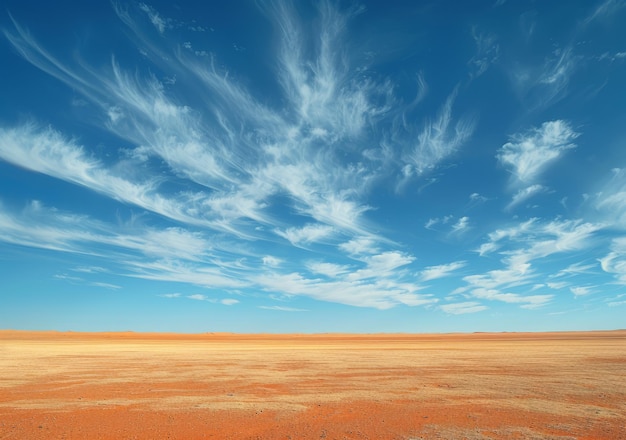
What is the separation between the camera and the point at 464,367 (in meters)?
29.3

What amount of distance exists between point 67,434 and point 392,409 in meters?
11.3

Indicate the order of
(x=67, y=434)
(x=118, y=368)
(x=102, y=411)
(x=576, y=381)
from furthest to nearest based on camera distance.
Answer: (x=118, y=368)
(x=576, y=381)
(x=102, y=411)
(x=67, y=434)

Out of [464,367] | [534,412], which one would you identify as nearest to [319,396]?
[534,412]

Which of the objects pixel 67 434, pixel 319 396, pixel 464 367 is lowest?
pixel 67 434

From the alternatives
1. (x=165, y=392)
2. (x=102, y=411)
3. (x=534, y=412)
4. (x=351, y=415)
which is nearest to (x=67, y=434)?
(x=102, y=411)

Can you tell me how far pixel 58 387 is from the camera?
20188mm

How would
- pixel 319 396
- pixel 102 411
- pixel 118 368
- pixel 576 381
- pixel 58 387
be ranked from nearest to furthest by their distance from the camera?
pixel 102 411
pixel 319 396
pixel 58 387
pixel 576 381
pixel 118 368

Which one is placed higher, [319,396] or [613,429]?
[319,396]

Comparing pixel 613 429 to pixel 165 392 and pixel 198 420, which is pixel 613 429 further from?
pixel 165 392

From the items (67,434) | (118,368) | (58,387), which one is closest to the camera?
(67,434)

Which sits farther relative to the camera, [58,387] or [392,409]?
[58,387]

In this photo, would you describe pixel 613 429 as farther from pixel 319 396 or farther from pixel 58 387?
pixel 58 387

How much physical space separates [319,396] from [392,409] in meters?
3.96

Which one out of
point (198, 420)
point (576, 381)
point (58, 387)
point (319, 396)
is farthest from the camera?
point (576, 381)
